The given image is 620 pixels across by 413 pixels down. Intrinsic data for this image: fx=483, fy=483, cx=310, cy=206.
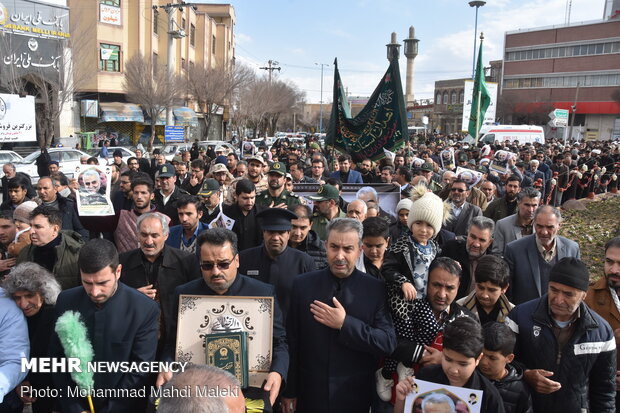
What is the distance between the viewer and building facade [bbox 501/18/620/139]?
62.2 meters

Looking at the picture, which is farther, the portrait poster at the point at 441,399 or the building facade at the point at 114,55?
the building facade at the point at 114,55

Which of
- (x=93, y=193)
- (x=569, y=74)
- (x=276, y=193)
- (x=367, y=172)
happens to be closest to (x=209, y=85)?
(x=367, y=172)

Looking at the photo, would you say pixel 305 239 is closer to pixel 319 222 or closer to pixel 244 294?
pixel 319 222

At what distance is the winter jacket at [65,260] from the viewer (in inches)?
160

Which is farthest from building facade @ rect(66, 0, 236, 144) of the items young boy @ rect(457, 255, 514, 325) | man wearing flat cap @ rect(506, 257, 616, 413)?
man wearing flat cap @ rect(506, 257, 616, 413)

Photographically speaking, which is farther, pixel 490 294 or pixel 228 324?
pixel 490 294

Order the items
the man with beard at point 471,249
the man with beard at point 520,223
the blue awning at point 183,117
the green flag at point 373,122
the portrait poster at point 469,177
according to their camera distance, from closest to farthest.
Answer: the man with beard at point 471,249 → the man with beard at point 520,223 → the portrait poster at point 469,177 → the green flag at point 373,122 → the blue awning at point 183,117

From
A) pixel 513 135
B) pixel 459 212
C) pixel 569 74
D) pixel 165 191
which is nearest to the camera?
pixel 459 212

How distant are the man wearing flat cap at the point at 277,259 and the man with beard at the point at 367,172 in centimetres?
605

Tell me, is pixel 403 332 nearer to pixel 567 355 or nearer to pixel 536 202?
pixel 567 355

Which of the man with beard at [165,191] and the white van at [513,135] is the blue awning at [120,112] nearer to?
the white van at [513,135]

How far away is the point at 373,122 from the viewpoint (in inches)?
372

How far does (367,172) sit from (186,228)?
579 centimetres

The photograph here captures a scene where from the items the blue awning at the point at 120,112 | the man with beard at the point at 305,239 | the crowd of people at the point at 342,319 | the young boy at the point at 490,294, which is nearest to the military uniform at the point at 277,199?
the man with beard at the point at 305,239
